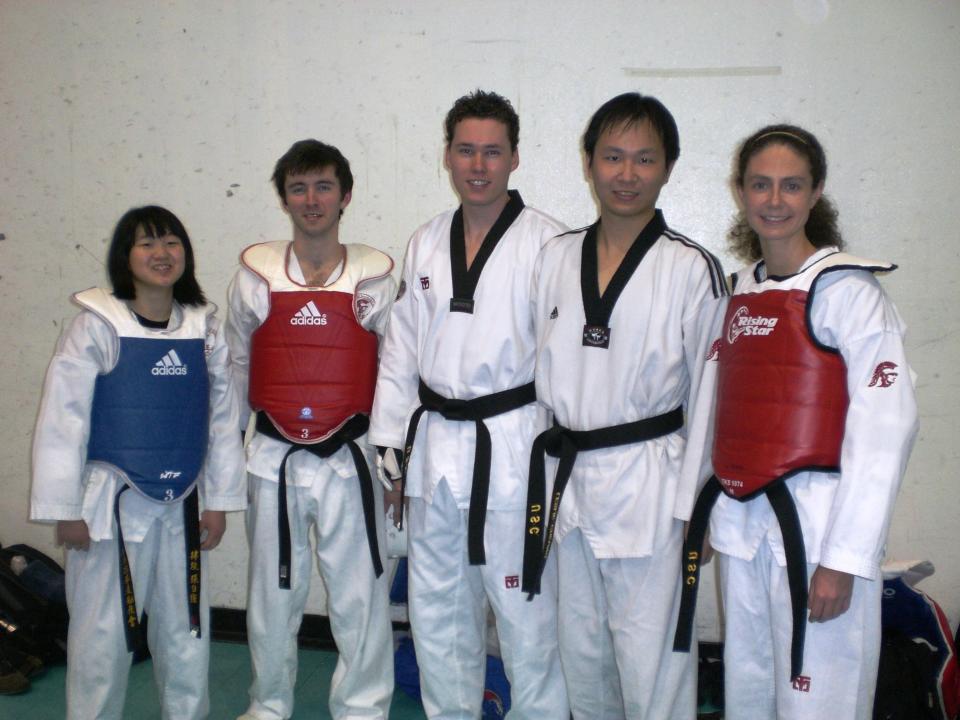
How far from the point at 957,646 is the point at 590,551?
1790 millimetres

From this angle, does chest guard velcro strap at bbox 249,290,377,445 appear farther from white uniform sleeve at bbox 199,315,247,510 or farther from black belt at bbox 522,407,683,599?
black belt at bbox 522,407,683,599

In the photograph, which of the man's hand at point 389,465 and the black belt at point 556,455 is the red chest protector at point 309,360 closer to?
the man's hand at point 389,465

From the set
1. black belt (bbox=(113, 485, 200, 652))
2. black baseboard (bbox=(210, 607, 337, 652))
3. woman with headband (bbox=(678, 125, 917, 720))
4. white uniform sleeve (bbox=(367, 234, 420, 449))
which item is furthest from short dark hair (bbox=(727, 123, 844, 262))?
black baseboard (bbox=(210, 607, 337, 652))

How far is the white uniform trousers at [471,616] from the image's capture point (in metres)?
2.42

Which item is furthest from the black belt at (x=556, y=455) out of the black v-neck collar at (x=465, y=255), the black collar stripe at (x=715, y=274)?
the black v-neck collar at (x=465, y=255)

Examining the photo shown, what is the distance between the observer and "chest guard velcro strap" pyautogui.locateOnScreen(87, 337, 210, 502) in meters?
2.48

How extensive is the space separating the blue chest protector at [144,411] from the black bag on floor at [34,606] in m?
1.27

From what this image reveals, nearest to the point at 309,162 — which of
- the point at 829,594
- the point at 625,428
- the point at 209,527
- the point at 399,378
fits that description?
the point at 399,378

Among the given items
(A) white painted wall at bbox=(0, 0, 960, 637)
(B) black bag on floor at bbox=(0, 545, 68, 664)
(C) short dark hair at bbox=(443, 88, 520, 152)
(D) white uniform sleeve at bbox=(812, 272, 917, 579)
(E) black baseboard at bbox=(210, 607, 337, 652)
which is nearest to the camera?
(D) white uniform sleeve at bbox=(812, 272, 917, 579)

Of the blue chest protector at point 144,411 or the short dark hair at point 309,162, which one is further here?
the short dark hair at point 309,162

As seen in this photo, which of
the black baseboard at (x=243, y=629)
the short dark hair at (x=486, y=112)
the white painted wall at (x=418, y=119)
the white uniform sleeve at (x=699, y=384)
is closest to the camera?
the white uniform sleeve at (x=699, y=384)

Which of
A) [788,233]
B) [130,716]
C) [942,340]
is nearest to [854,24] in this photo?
[942,340]

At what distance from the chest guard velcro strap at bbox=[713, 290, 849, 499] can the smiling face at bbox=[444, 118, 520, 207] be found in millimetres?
879

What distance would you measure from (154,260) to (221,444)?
65 centimetres
